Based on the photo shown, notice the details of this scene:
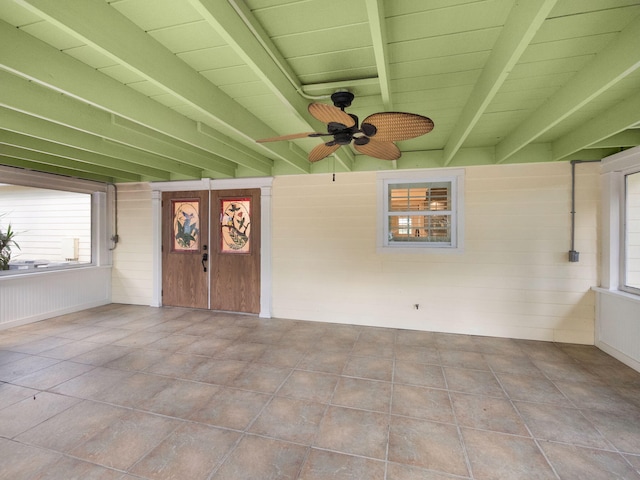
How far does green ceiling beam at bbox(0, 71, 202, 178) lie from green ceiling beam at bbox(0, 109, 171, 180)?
41cm

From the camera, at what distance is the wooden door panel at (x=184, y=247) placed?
5.10m

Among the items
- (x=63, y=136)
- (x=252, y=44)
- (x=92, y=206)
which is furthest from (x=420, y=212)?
(x=92, y=206)

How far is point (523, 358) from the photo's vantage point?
127 inches

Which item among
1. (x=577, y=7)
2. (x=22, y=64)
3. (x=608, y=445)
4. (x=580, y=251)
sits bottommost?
(x=608, y=445)

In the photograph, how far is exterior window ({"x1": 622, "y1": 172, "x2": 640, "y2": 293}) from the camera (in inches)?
130

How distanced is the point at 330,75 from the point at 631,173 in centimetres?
365

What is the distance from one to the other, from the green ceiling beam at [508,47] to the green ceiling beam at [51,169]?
5258 mm

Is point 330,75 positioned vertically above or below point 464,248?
above

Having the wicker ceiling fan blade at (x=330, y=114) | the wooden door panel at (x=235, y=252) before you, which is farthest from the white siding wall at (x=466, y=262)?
the wicker ceiling fan blade at (x=330, y=114)

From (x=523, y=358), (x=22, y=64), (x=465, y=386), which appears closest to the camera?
(x=22, y=64)

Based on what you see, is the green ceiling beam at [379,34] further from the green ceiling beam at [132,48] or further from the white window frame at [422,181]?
the white window frame at [422,181]

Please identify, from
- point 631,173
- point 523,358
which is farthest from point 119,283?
point 631,173

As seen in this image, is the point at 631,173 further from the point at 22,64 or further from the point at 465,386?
the point at 22,64

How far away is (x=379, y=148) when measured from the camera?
2451mm
